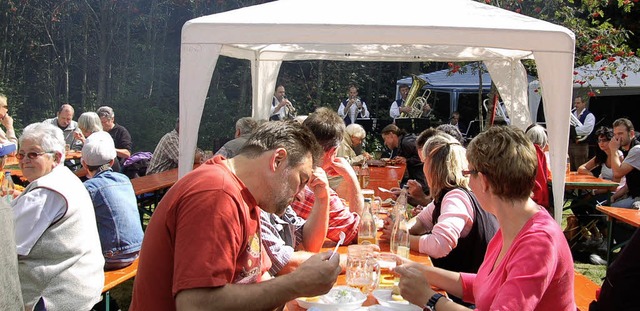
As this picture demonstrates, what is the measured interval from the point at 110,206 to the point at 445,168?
1857mm

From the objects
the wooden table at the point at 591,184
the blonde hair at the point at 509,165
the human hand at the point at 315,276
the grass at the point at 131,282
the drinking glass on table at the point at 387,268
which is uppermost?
the blonde hair at the point at 509,165

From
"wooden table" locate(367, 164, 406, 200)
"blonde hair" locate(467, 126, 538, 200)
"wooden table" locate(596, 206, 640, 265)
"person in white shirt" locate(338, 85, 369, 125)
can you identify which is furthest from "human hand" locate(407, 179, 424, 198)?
"person in white shirt" locate(338, 85, 369, 125)

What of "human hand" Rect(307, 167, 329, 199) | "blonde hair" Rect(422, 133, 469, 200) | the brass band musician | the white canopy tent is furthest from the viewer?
the brass band musician

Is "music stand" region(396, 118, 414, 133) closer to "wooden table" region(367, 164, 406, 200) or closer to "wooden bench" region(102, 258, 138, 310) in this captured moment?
"wooden table" region(367, 164, 406, 200)

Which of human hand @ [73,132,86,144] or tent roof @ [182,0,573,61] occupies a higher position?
tent roof @ [182,0,573,61]

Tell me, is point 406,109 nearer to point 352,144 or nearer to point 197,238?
point 352,144

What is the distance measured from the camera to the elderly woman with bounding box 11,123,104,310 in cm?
269

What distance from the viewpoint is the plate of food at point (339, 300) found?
214cm

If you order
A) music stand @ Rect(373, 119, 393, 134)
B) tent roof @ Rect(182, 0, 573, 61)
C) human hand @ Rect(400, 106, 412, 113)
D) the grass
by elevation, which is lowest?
music stand @ Rect(373, 119, 393, 134)

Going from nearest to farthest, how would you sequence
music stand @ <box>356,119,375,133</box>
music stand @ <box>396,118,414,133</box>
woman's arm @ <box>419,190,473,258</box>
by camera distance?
woman's arm @ <box>419,190,473,258</box> < music stand @ <box>396,118,414,133</box> < music stand @ <box>356,119,375,133</box>

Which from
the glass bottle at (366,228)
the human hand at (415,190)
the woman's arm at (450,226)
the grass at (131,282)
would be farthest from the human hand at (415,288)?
the grass at (131,282)

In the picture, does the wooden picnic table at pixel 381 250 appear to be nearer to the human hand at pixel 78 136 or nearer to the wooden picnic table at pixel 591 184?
the wooden picnic table at pixel 591 184

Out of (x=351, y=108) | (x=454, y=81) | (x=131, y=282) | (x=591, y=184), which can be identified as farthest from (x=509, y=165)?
(x=454, y=81)

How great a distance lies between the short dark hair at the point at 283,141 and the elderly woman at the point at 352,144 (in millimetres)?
4908
